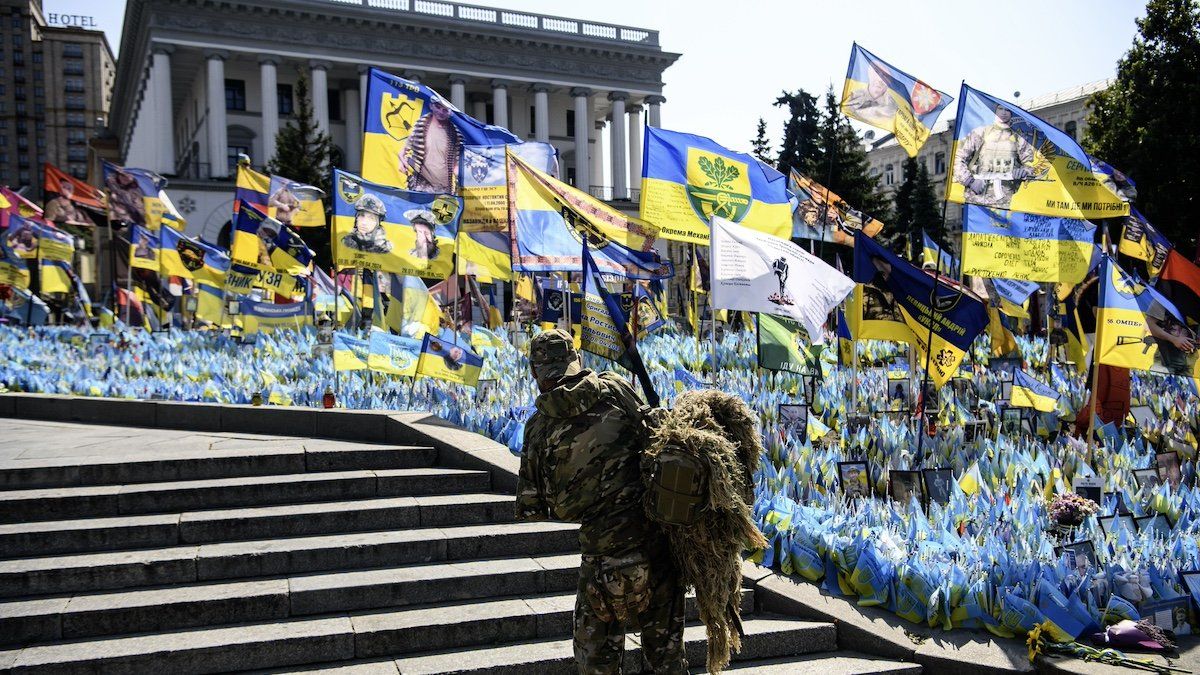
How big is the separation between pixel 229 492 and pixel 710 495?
168 inches

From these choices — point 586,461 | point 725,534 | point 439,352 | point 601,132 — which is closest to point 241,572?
point 586,461

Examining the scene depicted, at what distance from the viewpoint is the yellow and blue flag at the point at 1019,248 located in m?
8.87

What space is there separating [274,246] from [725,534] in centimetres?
1492

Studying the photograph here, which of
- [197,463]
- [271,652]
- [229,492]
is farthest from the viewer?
[197,463]

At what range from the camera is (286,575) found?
6.02 m

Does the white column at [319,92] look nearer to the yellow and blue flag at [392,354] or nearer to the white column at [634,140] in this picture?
the white column at [634,140]

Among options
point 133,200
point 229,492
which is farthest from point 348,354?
point 133,200

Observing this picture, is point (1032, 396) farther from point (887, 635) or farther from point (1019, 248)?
point (887, 635)

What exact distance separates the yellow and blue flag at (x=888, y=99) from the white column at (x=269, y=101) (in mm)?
46891

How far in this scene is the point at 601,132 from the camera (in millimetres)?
71500

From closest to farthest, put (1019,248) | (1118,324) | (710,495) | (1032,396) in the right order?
(710,495) → (1118,324) → (1019,248) → (1032,396)

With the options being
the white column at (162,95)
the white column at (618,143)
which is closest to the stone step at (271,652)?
the white column at (162,95)

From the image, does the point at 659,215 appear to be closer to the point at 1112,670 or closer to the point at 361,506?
the point at 361,506

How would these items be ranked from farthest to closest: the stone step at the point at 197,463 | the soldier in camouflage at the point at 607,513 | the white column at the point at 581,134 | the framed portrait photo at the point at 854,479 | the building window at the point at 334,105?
the white column at the point at 581,134, the building window at the point at 334,105, the framed portrait photo at the point at 854,479, the stone step at the point at 197,463, the soldier in camouflage at the point at 607,513
